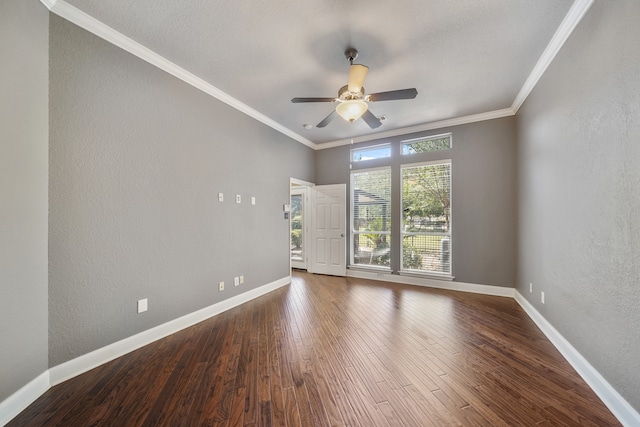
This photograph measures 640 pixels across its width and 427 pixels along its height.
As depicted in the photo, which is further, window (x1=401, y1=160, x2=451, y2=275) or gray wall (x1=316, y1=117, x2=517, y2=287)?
window (x1=401, y1=160, x2=451, y2=275)

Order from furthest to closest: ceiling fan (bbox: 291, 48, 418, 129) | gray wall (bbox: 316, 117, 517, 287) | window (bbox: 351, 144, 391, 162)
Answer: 1. window (bbox: 351, 144, 391, 162)
2. gray wall (bbox: 316, 117, 517, 287)
3. ceiling fan (bbox: 291, 48, 418, 129)

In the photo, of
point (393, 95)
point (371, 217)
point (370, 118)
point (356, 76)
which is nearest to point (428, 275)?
point (371, 217)

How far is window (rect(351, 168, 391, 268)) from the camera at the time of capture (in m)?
5.02

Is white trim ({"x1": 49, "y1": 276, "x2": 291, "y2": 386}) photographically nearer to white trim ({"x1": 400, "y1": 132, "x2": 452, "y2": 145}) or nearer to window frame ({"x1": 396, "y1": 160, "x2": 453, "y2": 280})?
window frame ({"x1": 396, "y1": 160, "x2": 453, "y2": 280})

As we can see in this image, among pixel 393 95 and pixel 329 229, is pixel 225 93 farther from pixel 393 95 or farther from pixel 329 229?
pixel 329 229

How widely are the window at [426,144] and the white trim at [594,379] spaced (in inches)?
121

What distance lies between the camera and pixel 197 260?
3.02 metres

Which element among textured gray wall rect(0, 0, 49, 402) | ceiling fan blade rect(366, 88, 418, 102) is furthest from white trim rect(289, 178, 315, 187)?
textured gray wall rect(0, 0, 49, 402)

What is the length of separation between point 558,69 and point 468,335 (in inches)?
115

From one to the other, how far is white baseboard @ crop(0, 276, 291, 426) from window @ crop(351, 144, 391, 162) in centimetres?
383

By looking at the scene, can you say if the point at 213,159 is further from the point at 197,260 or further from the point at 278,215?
the point at 278,215

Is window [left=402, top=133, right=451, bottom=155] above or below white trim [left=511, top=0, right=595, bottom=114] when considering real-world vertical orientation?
below

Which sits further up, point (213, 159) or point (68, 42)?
point (68, 42)

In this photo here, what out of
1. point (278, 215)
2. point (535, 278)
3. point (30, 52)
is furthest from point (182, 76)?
point (535, 278)
